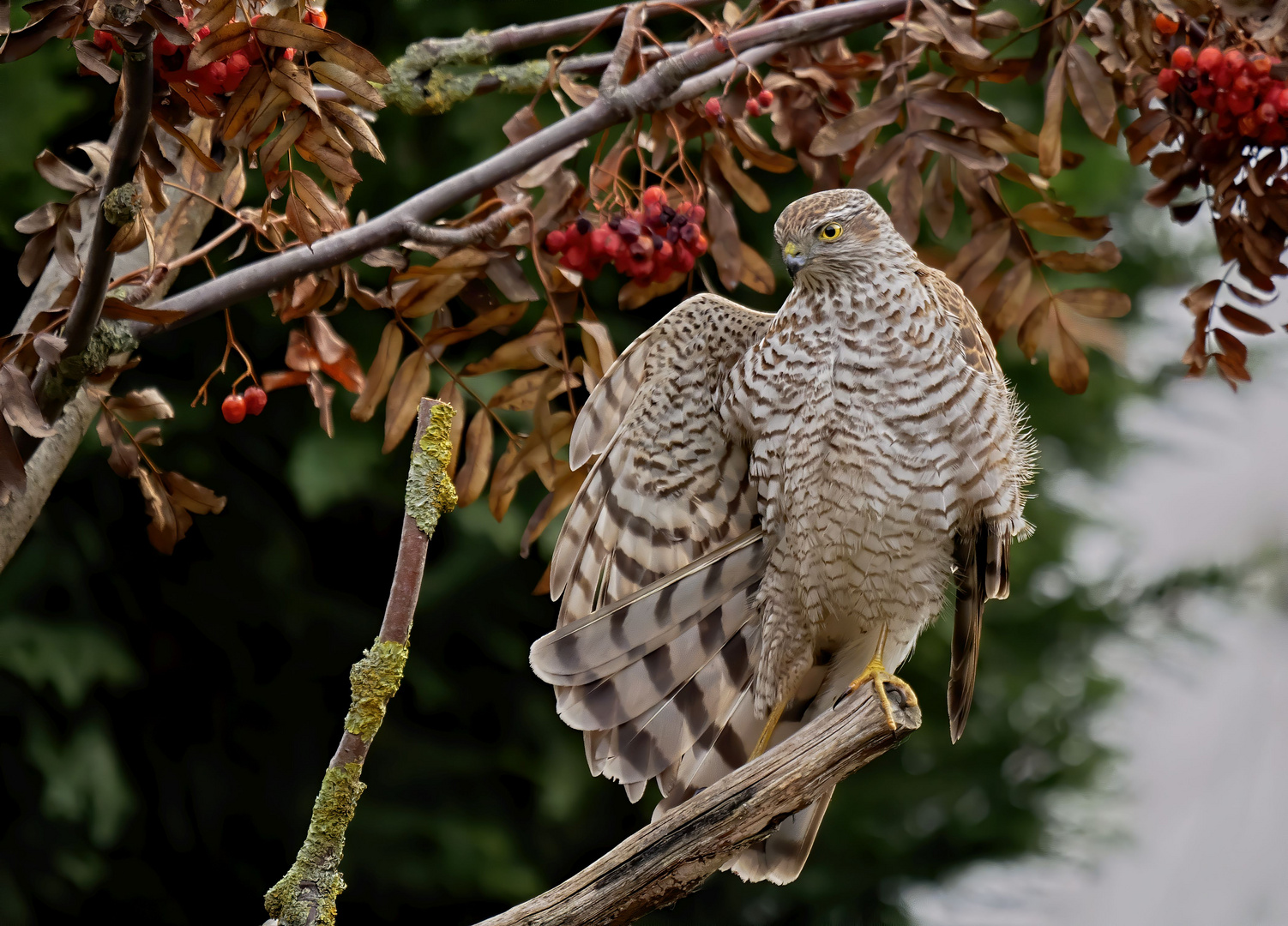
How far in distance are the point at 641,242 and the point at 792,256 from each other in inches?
8.8

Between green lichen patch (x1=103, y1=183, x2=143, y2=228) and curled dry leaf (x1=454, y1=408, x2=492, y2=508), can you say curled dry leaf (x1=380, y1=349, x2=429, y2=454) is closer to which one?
curled dry leaf (x1=454, y1=408, x2=492, y2=508)

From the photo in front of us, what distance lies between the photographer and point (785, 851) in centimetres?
170

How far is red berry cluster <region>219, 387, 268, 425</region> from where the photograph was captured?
1.71 meters

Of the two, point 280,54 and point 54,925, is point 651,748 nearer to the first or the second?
point 280,54

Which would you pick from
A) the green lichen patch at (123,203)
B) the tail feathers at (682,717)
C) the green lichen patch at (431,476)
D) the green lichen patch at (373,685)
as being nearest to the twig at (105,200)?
the green lichen patch at (123,203)

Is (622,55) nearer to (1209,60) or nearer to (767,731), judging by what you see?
(1209,60)

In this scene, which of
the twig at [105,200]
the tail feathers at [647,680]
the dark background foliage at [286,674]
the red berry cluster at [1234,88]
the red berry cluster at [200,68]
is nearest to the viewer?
the twig at [105,200]

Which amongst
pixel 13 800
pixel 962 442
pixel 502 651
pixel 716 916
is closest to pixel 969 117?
pixel 962 442

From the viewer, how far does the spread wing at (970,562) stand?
5.65ft

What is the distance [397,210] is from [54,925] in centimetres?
313

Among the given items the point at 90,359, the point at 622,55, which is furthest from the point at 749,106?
the point at 90,359

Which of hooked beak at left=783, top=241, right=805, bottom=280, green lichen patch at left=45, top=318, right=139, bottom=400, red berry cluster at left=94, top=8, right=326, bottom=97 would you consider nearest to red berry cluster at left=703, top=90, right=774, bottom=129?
hooked beak at left=783, top=241, right=805, bottom=280

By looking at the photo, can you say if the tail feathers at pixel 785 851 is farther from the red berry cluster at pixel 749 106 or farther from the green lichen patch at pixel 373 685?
the red berry cluster at pixel 749 106

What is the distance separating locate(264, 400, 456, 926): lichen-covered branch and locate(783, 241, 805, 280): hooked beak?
65cm
